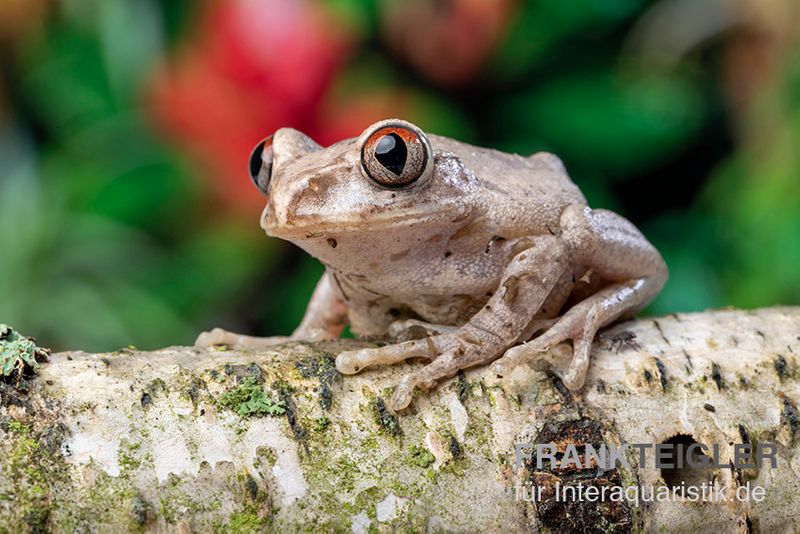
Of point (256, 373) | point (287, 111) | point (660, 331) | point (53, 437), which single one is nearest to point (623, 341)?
point (660, 331)

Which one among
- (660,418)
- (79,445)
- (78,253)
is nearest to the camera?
(79,445)

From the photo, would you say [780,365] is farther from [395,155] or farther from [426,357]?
[395,155]

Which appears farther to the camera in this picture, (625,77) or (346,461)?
(625,77)

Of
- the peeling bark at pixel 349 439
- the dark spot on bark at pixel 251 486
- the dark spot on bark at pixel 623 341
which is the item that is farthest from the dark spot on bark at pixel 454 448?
the dark spot on bark at pixel 623 341

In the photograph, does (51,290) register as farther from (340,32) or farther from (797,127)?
(797,127)

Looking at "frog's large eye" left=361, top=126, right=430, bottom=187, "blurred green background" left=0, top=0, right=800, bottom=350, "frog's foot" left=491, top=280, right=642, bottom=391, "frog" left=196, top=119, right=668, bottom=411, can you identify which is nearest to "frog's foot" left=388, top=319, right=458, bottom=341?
"frog" left=196, top=119, right=668, bottom=411

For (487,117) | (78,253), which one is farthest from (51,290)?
(487,117)

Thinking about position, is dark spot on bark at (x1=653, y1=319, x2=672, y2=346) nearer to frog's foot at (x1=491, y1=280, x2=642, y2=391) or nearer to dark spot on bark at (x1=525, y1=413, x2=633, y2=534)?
frog's foot at (x1=491, y1=280, x2=642, y2=391)
